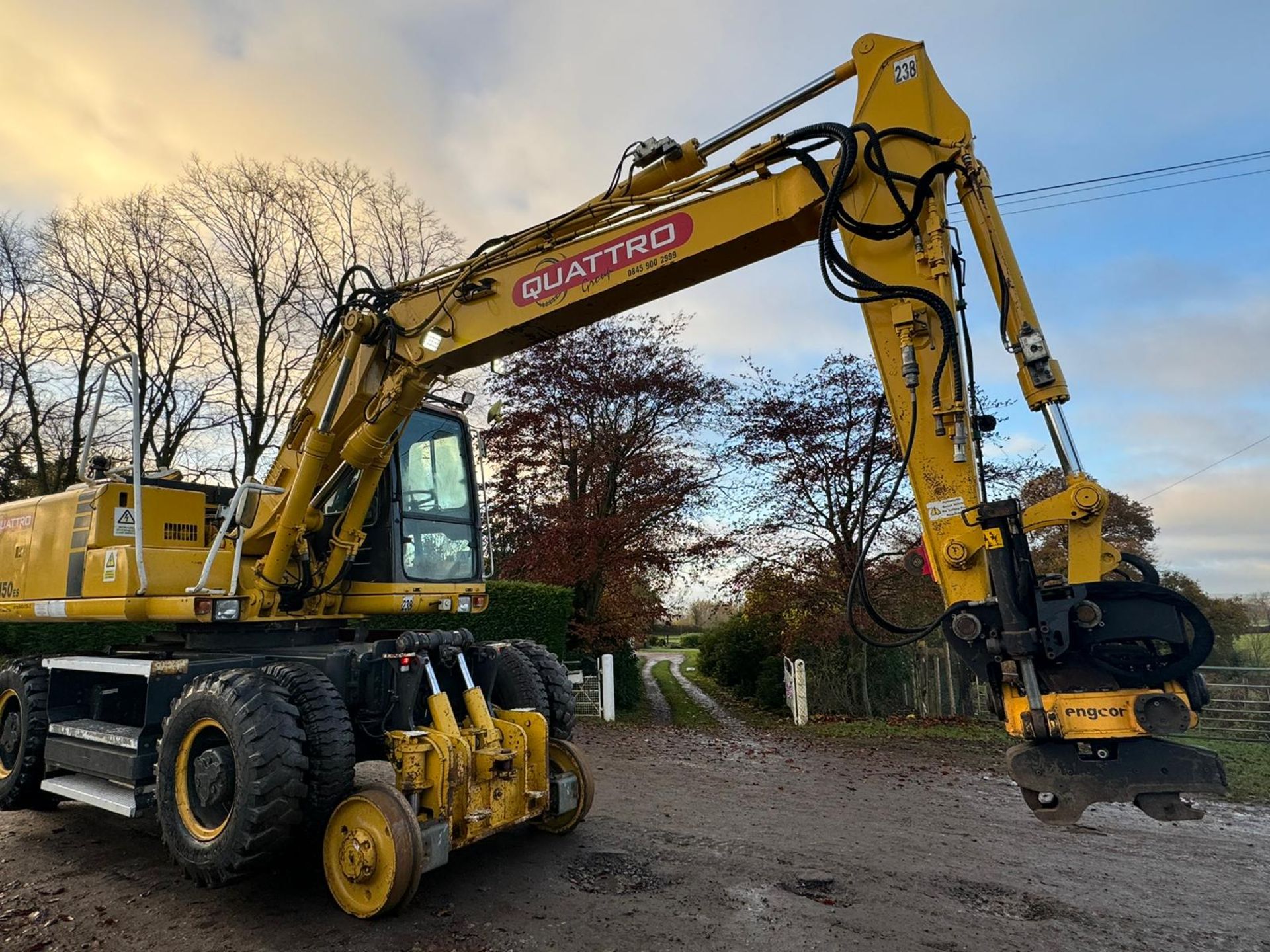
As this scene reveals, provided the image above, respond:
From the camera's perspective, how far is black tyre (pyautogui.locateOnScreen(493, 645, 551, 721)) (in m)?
5.81

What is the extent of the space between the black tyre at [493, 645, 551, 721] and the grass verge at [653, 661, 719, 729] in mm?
7699

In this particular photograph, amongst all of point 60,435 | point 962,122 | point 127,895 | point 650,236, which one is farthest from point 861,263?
point 60,435

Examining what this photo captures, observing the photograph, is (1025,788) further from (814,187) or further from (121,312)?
(121,312)

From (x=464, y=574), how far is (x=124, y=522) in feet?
8.42

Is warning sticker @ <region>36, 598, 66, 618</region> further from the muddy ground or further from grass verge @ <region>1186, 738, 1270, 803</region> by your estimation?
grass verge @ <region>1186, 738, 1270, 803</region>

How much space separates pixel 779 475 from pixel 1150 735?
10.2m

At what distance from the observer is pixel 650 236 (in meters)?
4.43

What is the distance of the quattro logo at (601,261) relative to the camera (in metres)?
4.37

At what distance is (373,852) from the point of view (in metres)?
4.07

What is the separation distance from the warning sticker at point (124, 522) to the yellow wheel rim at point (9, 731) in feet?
5.78

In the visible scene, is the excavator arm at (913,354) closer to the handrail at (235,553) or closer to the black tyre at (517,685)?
the handrail at (235,553)

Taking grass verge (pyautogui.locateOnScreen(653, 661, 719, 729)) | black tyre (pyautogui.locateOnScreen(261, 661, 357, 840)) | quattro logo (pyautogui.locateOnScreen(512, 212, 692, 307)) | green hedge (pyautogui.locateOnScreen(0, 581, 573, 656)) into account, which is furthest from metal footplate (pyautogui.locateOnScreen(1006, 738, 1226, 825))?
green hedge (pyautogui.locateOnScreen(0, 581, 573, 656))

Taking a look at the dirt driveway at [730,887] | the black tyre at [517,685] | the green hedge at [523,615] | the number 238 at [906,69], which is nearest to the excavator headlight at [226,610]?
the dirt driveway at [730,887]

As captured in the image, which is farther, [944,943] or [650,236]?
[650,236]
